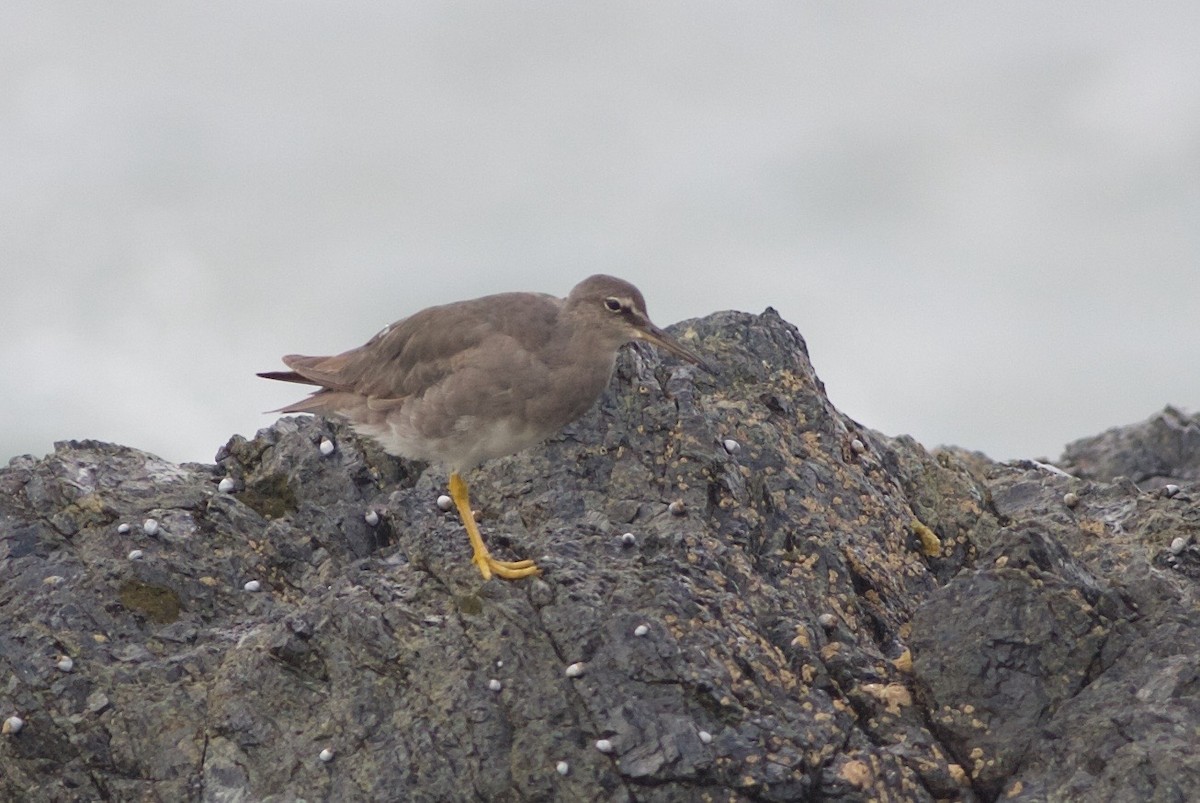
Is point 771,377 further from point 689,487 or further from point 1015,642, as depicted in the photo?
point 1015,642

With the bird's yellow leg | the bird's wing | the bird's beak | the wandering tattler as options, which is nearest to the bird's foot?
the bird's yellow leg

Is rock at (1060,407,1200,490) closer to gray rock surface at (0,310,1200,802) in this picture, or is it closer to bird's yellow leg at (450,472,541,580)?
gray rock surface at (0,310,1200,802)

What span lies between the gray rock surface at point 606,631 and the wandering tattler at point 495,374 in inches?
16.3

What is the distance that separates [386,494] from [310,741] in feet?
9.70

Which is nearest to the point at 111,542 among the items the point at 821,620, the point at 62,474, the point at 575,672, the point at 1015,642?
the point at 62,474

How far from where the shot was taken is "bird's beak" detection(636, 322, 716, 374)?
34.7 feet

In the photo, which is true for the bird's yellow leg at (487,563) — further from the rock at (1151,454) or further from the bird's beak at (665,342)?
the rock at (1151,454)

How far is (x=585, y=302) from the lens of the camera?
10844 millimetres

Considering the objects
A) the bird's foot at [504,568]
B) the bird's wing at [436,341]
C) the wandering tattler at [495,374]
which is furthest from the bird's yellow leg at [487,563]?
the bird's wing at [436,341]

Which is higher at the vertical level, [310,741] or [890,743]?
[310,741]

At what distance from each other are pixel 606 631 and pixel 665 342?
9.07ft

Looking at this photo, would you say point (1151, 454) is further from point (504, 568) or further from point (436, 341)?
point (504, 568)

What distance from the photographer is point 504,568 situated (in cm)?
920

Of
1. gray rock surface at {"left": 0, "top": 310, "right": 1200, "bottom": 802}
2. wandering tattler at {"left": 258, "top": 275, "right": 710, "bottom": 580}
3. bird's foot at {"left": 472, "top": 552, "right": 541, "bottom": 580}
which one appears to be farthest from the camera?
wandering tattler at {"left": 258, "top": 275, "right": 710, "bottom": 580}
